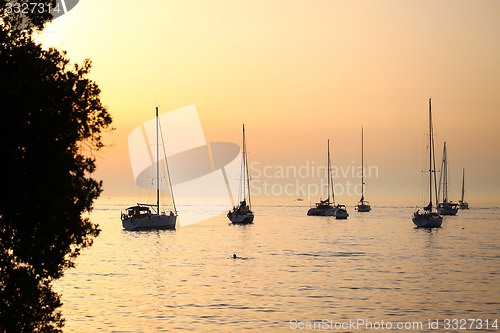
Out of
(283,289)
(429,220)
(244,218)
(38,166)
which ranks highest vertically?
(38,166)

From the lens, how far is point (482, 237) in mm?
139500

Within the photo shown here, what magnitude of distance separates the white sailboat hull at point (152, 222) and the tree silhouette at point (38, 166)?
11185 centimetres

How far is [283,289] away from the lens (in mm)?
59500

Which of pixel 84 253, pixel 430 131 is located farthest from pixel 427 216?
pixel 84 253

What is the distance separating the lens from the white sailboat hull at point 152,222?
446ft

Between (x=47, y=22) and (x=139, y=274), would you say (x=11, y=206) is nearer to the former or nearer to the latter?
(x=47, y=22)

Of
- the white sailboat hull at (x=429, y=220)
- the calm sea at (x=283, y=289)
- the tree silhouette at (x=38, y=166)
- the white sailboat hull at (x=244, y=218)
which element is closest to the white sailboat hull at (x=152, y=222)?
the white sailboat hull at (x=244, y=218)

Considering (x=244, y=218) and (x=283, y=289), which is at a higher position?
(x=244, y=218)

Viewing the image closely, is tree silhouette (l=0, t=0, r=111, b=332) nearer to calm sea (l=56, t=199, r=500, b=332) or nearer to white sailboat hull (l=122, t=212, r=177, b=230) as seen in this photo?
calm sea (l=56, t=199, r=500, b=332)

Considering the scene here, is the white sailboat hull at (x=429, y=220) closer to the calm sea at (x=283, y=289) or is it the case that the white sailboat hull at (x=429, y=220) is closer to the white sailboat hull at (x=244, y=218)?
the calm sea at (x=283, y=289)

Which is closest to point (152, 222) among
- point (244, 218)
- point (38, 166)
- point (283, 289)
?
point (244, 218)

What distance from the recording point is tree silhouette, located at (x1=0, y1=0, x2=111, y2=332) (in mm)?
20953

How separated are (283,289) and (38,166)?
A: 4051 centimetres

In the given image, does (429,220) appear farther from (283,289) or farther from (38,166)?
(38,166)
